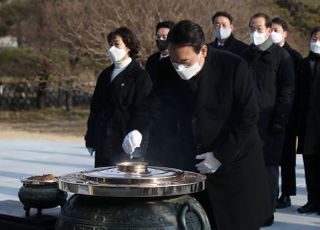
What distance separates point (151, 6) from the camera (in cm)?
1702

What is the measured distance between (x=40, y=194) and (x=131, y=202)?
1832mm

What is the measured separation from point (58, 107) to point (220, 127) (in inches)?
874

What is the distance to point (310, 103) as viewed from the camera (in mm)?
6738

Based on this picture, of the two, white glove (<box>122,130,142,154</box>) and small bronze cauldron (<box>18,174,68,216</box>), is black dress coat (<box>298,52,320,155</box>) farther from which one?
white glove (<box>122,130,142,154</box>)

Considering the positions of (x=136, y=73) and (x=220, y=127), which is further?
(x=136, y=73)

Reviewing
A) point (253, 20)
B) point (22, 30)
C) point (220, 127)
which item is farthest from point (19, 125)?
point (220, 127)

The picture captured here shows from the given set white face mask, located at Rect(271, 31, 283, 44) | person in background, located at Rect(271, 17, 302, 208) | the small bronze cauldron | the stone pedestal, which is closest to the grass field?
person in background, located at Rect(271, 17, 302, 208)

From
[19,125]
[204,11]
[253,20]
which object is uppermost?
[204,11]

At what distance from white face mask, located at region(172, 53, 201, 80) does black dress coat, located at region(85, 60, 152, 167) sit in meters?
1.64

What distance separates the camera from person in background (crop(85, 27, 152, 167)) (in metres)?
5.48

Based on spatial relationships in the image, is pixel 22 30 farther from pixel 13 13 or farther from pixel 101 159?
pixel 101 159

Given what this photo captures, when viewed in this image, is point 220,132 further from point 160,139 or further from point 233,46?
point 233,46

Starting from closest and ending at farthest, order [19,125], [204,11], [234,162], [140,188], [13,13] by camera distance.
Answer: [140,188] → [234,162] → [204,11] → [19,125] → [13,13]

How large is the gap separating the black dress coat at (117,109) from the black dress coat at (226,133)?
59.9 inches
